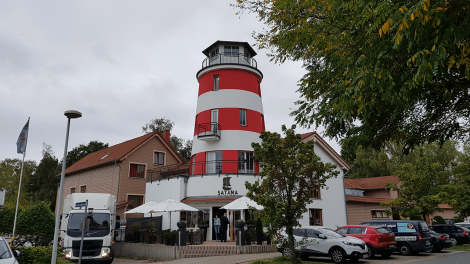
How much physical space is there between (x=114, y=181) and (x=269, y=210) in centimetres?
2266

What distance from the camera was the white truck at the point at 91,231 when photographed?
15.6 m

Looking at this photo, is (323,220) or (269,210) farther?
(323,220)

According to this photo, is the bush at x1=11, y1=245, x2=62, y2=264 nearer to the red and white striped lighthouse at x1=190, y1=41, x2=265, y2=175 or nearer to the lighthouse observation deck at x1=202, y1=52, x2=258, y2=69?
the red and white striped lighthouse at x1=190, y1=41, x2=265, y2=175

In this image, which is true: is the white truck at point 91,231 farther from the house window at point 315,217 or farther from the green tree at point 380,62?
the house window at point 315,217

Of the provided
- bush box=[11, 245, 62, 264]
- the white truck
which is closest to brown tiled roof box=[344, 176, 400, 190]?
the white truck

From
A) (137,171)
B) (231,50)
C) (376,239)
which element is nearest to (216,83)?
(231,50)

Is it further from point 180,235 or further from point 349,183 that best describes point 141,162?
point 349,183

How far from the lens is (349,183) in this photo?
37062mm

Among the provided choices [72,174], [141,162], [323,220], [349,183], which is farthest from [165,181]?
[349,183]

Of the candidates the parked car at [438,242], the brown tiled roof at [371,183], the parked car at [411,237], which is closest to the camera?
the parked car at [411,237]

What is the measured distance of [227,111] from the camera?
84.0 feet

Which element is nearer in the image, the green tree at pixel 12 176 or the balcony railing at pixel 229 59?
the balcony railing at pixel 229 59

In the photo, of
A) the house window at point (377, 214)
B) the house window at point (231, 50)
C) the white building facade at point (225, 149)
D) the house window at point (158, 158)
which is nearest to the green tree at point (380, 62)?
the white building facade at point (225, 149)

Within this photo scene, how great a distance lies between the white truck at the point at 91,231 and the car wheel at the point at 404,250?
14.3 m
